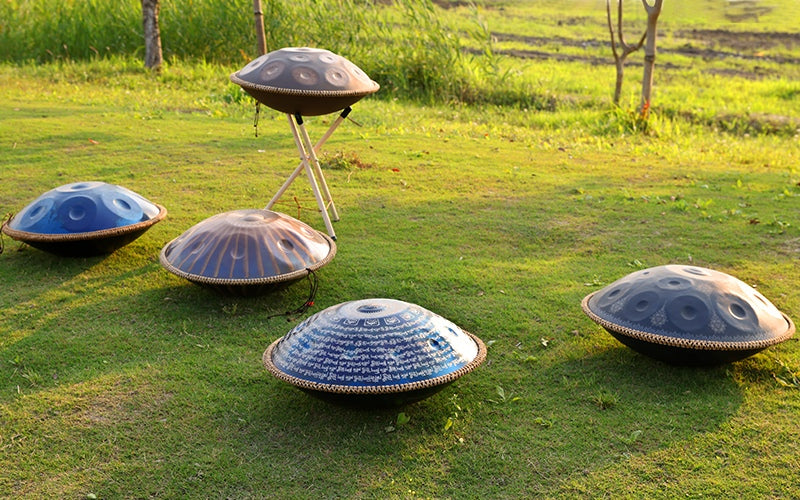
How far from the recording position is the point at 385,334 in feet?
10.7

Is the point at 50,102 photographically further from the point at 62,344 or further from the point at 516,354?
the point at 516,354

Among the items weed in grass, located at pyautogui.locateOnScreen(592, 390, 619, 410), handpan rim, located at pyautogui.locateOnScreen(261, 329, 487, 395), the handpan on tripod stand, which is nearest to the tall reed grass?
the handpan on tripod stand

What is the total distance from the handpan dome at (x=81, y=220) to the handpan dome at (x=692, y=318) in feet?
9.59

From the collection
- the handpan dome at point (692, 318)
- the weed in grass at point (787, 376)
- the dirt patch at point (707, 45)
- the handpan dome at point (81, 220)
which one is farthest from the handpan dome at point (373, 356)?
the dirt patch at point (707, 45)

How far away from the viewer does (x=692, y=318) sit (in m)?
3.57

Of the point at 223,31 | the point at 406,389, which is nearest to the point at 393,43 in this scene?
the point at 223,31

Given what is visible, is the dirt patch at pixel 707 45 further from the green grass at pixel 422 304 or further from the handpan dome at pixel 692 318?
the handpan dome at pixel 692 318

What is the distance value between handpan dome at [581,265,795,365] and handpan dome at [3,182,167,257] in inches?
115

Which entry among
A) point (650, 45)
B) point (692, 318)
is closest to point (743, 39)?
point (650, 45)

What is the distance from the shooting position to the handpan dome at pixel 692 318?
3525 millimetres

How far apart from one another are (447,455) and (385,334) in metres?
0.57

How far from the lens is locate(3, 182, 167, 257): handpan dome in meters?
4.67

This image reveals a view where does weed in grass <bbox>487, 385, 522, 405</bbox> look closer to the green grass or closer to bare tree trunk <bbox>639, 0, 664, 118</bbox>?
the green grass

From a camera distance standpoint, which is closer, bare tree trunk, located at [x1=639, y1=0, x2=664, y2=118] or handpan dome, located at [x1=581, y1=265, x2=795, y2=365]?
handpan dome, located at [x1=581, y1=265, x2=795, y2=365]
